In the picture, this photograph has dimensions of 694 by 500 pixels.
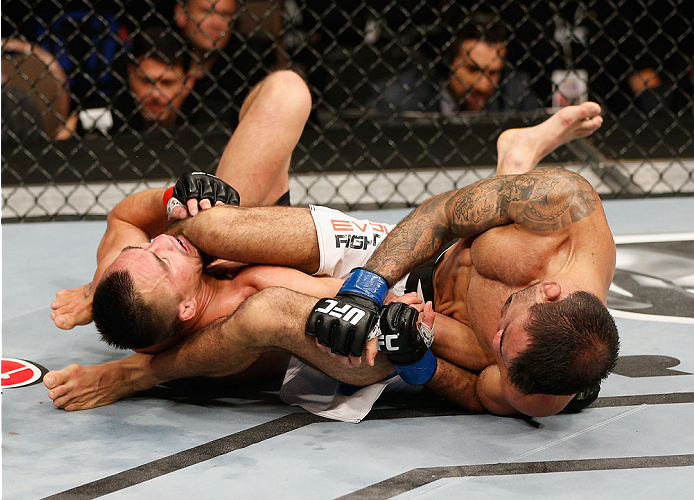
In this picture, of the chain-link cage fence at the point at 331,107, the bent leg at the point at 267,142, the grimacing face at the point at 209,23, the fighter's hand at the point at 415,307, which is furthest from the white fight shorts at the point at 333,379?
the grimacing face at the point at 209,23

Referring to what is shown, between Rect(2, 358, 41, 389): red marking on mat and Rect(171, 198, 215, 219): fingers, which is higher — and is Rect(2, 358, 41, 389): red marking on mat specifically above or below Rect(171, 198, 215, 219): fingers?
below

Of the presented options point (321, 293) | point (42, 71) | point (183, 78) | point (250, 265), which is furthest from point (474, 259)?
point (42, 71)

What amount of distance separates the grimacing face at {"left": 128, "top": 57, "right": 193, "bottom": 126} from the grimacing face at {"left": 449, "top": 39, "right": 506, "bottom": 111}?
1.19m

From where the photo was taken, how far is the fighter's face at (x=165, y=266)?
1.61m

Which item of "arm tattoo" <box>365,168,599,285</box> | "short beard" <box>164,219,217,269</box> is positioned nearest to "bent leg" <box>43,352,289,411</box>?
"short beard" <box>164,219,217,269</box>

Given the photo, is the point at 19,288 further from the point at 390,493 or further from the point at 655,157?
the point at 655,157

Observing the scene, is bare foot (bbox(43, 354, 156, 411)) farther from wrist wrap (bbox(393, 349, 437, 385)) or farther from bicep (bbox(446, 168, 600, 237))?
bicep (bbox(446, 168, 600, 237))

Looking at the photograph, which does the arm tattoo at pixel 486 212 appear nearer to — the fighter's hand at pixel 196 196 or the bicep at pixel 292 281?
the bicep at pixel 292 281

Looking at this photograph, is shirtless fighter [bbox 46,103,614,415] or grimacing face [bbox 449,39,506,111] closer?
shirtless fighter [bbox 46,103,614,415]

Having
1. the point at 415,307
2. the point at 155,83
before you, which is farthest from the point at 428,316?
the point at 155,83

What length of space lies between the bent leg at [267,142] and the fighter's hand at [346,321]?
731mm

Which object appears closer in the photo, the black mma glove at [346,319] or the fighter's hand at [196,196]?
the black mma glove at [346,319]

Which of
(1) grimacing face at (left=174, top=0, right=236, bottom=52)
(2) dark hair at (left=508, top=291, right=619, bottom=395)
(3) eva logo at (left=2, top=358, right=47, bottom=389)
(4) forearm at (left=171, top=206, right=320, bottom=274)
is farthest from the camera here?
(1) grimacing face at (left=174, top=0, right=236, bottom=52)

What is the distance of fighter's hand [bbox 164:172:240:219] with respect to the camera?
1.80m
